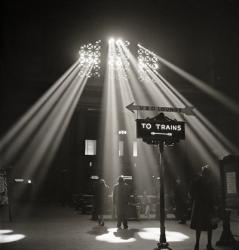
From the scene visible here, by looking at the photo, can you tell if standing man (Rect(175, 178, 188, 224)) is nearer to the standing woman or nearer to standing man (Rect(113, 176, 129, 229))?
standing man (Rect(113, 176, 129, 229))

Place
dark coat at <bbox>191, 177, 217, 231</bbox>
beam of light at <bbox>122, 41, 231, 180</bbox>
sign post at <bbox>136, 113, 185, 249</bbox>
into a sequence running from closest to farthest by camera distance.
A: dark coat at <bbox>191, 177, 217, 231</bbox> → sign post at <bbox>136, 113, 185, 249</bbox> → beam of light at <bbox>122, 41, 231, 180</bbox>

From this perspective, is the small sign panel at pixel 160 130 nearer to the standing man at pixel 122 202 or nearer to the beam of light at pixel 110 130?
the standing man at pixel 122 202

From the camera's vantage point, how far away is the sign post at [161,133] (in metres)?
8.46

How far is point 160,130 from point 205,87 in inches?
704

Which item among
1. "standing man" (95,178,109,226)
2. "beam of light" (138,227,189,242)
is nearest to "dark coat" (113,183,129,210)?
"standing man" (95,178,109,226)

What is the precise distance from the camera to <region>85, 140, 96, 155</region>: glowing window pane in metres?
23.4

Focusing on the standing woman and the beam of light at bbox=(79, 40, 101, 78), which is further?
the beam of light at bbox=(79, 40, 101, 78)

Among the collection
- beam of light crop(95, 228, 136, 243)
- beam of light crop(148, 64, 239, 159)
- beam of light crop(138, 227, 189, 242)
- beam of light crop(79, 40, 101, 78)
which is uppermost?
beam of light crop(79, 40, 101, 78)

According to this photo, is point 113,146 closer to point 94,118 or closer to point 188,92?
point 94,118

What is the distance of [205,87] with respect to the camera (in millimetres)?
25516

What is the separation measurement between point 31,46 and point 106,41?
17.4 ft

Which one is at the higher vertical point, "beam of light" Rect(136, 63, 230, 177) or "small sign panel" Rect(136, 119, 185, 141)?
"beam of light" Rect(136, 63, 230, 177)

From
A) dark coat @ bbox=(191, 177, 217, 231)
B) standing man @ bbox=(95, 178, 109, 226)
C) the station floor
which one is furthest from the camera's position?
standing man @ bbox=(95, 178, 109, 226)

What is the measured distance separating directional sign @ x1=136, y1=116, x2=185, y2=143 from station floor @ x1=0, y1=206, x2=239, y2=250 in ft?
9.21
